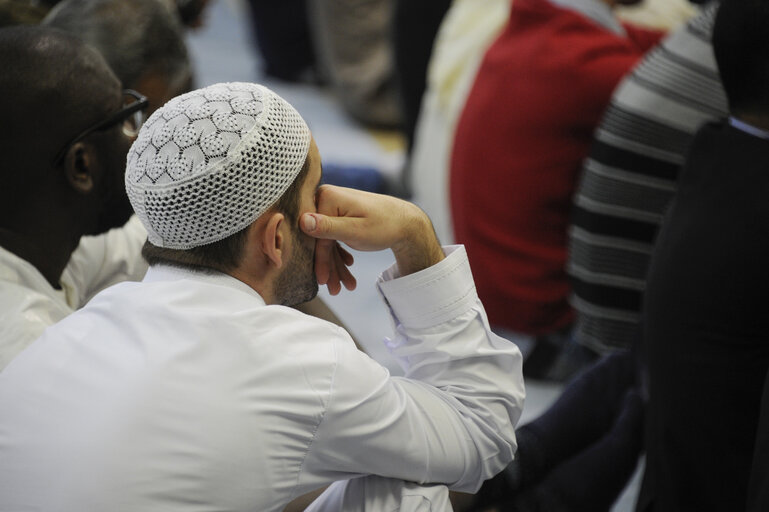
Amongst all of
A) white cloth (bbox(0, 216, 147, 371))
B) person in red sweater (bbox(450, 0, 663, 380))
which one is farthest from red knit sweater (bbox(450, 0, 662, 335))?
white cloth (bbox(0, 216, 147, 371))

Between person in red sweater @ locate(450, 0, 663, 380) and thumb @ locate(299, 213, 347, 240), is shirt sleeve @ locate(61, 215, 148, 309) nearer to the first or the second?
thumb @ locate(299, 213, 347, 240)

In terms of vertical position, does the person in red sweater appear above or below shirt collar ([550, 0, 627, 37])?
below

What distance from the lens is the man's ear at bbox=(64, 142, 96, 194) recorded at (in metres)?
1.26

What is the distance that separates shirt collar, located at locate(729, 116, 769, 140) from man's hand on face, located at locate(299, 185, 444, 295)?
529 millimetres

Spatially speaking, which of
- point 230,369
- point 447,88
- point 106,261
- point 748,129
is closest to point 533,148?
point 447,88

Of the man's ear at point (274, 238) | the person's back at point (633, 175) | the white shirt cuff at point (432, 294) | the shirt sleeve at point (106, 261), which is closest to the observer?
the man's ear at point (274, 238)

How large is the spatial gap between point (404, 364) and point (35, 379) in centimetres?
44

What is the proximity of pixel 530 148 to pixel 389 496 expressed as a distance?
1362 millimetres

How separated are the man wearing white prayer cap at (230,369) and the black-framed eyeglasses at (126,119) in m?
0.33

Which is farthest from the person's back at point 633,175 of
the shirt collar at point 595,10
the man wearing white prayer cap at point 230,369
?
the man wearing white prayer cap at point 230,369

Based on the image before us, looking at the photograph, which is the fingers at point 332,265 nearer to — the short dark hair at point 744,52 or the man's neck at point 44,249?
the man's neck at point 44,249

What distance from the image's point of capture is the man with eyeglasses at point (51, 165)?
1.20 m

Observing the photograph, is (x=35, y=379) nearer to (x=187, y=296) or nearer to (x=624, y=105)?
(x=187, y=296)

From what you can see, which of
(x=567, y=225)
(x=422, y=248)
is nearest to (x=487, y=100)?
(x=567, y=225)
